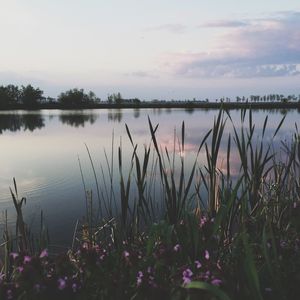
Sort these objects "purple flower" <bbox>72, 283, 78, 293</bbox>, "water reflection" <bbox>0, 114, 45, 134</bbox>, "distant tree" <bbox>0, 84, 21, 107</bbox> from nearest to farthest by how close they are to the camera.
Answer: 1. "purple flower" <bbox>72, 283, 78, 293</bbox>
2. "water reflection" <bbox>0, 114, 45, 134</bbox>
3. "distant tree" <bbox>0, 84, 21, 107</bbox>

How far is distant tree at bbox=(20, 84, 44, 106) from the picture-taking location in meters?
86.6

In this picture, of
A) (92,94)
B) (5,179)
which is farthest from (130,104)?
(5,179)

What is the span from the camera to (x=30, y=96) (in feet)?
284

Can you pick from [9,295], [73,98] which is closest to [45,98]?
[73,98]

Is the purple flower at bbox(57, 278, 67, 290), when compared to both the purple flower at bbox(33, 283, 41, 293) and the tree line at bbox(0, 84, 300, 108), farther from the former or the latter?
the tree line at bbox(0, 84, 300, 108)

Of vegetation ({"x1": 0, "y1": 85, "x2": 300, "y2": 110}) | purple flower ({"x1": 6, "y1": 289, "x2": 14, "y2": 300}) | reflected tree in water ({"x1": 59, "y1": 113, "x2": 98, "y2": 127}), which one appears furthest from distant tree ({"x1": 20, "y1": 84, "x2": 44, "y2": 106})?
purple flower ({"x1": 6, "y1": 289, "x2": 14, "y2": 300})

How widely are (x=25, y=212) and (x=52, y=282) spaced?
5.90m

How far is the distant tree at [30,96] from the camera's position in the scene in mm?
86562

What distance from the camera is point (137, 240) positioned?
2.93 metres

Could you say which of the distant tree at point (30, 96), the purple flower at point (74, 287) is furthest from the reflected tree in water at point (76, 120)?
the distant tree at point (30, 96)

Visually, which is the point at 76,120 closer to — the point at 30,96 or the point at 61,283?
the point at 61,283

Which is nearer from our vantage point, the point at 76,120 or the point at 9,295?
the point at 9,295

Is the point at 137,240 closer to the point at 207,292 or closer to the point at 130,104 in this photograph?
the point at 207,292

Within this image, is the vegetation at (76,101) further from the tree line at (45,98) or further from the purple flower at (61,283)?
the purple flower at (61,283)
